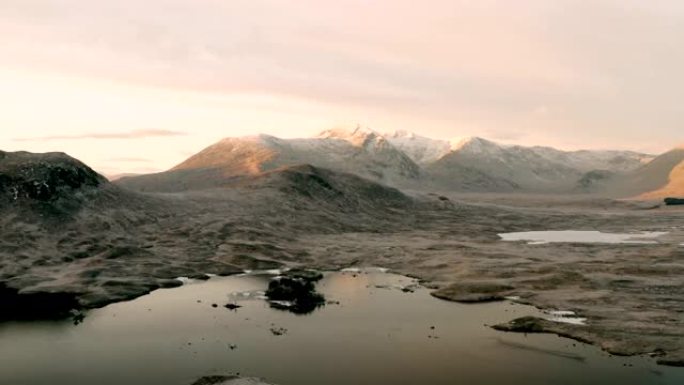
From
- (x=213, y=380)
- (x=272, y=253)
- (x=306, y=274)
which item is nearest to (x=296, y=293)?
(x=306, y=274)

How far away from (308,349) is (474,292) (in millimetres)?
32506

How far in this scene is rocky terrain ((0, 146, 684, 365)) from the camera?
7119 centimetres

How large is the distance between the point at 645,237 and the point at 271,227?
311ft

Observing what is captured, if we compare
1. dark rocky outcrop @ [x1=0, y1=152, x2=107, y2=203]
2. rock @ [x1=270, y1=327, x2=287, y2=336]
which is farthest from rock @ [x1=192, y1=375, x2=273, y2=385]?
dark rocky outcrop @ [x1=0, y1=152, x2=107, y2=203]

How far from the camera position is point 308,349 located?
177 ft

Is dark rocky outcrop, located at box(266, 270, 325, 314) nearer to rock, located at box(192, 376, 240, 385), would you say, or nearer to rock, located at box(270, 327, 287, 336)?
rock, located at box(270, 327, 287, 336)

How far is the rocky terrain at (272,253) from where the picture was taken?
71.2 meters

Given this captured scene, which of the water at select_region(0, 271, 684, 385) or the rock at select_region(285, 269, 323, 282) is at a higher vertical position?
the rock at select_region(285, 269, 323, 282)

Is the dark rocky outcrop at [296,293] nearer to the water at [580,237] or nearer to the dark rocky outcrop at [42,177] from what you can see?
the dark rocky outcrop at [42,177]

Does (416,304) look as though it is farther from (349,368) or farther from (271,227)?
(271,227)


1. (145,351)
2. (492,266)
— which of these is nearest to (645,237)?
(492,266)

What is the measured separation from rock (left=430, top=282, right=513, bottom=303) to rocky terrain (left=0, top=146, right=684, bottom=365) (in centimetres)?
28

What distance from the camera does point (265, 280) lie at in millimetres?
92250

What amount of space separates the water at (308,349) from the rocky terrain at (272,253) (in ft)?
18.4
